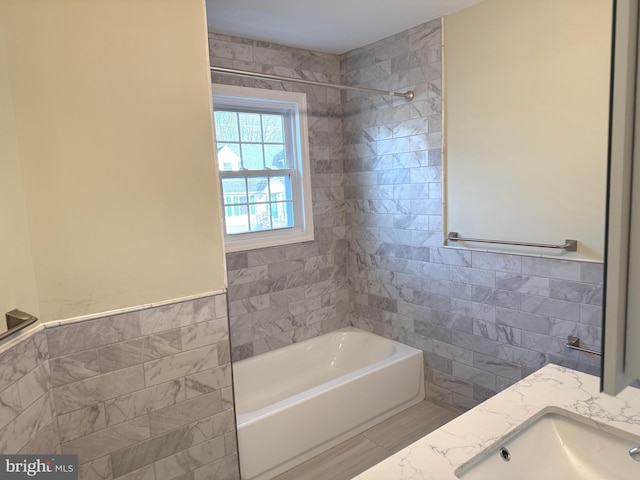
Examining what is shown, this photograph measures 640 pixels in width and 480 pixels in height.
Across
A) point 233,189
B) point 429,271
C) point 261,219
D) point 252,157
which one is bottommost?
point 429,271

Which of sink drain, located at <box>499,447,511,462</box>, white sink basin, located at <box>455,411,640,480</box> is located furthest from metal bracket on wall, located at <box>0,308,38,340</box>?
sink drain, located at <box>499,447,511,462</box>

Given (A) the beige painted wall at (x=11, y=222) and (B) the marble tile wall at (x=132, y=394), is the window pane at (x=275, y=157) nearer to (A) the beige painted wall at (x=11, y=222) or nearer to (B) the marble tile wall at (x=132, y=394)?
(B) the marble tile wall at (x=132, y=394)

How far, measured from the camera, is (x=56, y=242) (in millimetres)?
1609

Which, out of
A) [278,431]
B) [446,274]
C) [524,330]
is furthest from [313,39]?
[278,431]

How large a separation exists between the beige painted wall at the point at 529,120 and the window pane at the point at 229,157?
1.43 meters

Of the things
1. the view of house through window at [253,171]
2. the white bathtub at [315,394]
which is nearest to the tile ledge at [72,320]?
the white bathtub at [315,394]

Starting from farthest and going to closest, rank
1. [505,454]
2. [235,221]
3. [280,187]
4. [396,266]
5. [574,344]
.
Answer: [280,187], [396,266], [235,221], [574,344], [505,454]

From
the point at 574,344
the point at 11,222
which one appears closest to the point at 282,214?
the point at 11,222

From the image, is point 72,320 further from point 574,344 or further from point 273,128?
point 574,344

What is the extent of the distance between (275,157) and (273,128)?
216 mm

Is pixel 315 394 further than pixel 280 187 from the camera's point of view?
No

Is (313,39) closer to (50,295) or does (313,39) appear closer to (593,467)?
(50,295)

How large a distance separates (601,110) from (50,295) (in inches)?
100

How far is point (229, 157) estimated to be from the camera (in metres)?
2.95
